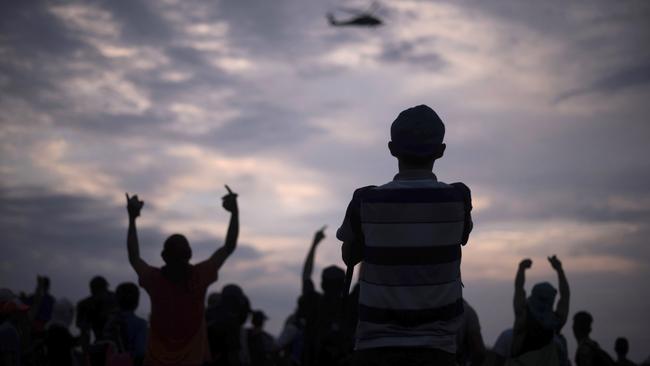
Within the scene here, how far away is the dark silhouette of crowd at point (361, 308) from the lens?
374 centimetres

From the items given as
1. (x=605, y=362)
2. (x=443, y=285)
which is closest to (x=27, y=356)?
(x=605, y=362)

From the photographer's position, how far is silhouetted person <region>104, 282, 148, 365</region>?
27.7 feet

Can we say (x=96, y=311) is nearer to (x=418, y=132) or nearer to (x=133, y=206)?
(x=133, y=206)

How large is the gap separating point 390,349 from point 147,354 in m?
4.06

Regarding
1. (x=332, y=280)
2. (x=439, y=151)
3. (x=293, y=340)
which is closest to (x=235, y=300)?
(x=293, y=340)

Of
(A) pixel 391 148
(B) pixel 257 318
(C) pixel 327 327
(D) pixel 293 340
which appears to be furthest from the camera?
(B) pixel 257 318

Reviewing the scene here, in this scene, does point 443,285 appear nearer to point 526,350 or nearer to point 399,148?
point 399,148

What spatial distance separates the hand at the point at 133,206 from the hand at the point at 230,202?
781 mm

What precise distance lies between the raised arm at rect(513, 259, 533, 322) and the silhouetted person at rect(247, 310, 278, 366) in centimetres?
448

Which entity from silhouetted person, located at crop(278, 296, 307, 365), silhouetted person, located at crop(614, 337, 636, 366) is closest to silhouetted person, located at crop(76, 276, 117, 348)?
silhouetted person, located at crop(278, 296, 307, 365)

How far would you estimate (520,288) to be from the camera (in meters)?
8.48

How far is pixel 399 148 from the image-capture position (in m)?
3.97

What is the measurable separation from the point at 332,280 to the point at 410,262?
4.58 meters

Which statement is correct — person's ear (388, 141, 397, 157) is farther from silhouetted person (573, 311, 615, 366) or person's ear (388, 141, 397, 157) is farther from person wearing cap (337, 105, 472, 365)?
silhouetted person (573, 311, 615, 366)
